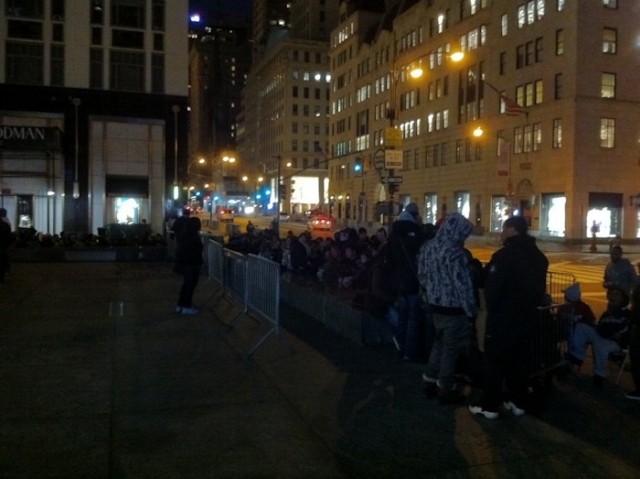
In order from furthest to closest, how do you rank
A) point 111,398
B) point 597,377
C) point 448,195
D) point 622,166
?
1. point 448,195
2. point 622,166
3. point 597,377
4. point 111,398

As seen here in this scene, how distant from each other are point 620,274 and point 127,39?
29.9 meters

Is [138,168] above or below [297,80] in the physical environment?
below

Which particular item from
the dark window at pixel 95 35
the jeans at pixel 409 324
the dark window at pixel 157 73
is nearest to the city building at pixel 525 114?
the dark window at pixel 157 73

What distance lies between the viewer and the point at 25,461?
17.9 ft

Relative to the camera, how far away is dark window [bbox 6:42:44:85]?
3431cm

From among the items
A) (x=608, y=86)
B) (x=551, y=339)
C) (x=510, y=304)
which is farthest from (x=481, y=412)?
(x=608, y=86)

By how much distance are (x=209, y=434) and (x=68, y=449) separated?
A: 1.12 m

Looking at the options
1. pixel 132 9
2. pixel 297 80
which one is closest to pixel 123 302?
pixel 132 9

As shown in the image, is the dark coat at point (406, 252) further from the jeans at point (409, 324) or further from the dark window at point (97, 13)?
the dark window at point (97, 13)

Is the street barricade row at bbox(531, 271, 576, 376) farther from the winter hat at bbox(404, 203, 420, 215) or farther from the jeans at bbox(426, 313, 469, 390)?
the winter hat at bbox(404, 203, 420, 215)

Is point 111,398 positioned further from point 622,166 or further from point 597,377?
point 622,166

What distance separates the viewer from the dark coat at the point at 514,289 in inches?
250

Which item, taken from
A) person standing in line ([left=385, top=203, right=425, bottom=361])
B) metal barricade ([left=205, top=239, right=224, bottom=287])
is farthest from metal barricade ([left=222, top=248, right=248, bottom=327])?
person standing in line ([left=385, top=203, right=425, bottom=361])

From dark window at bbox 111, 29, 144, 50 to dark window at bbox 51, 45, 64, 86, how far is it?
2479 millimetres
